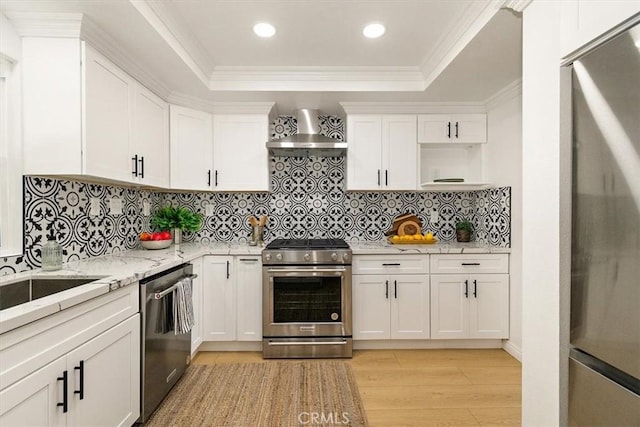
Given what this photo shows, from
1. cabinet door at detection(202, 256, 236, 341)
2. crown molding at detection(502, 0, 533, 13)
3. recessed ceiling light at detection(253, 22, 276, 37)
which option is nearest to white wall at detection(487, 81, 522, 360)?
crown molding at detection(502, 0, 533, 13)

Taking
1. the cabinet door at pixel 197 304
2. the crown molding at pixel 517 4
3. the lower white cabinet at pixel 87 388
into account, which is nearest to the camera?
the lower white cabinet at pixel 87 388

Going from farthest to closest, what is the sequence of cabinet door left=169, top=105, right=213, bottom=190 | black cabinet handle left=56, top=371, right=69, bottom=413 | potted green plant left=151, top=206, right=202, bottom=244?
potted green plant left=151, top=206, right=202, bottom=244 < cabinet door left=169, top=105, right=213, bottom=190 < black cabinet handle left=56, top=371, right=69, bottom=413

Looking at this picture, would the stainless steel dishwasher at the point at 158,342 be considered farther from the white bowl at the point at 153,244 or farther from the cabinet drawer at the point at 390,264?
the cabinet drawer at the point at 390,264

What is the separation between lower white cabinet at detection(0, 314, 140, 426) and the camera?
3.75 ft

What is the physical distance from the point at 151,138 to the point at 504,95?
10.2 ft

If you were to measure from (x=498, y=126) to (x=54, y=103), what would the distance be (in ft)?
11.3

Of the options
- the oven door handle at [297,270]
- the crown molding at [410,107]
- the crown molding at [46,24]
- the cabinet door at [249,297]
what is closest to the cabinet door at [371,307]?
the oven door handle at [297,270]

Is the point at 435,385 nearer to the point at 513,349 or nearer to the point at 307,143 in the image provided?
the point at 513,349

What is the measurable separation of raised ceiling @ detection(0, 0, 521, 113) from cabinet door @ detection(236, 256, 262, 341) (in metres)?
1.55

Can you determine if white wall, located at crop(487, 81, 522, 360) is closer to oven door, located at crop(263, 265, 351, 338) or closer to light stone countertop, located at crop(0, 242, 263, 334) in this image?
oven door, located at crop(263, 265, 351, 338)

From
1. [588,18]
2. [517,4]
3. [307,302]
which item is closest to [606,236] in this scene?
[588,18]

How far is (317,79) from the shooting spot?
2.93 metres

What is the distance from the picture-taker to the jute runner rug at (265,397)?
204cm

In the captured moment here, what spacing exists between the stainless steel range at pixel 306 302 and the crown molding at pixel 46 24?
1935 millimetres
